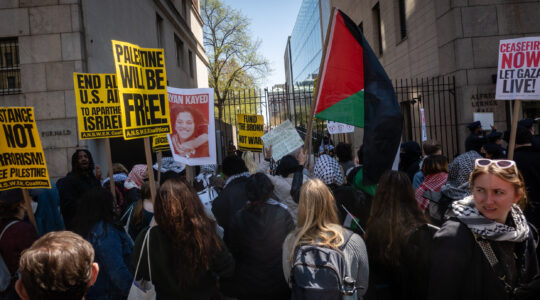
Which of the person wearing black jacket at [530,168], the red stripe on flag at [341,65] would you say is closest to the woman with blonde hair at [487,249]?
the red stripe on flag at [341,65]

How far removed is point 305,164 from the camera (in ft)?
17.5

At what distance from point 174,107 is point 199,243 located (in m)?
3.00

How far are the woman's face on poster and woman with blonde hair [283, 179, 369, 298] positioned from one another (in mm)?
2937

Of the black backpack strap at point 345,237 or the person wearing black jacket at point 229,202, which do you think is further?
the person wearing black jacket at point 229,202

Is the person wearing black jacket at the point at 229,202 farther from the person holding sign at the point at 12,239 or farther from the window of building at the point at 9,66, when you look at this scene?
the window of building at the point at 9,66

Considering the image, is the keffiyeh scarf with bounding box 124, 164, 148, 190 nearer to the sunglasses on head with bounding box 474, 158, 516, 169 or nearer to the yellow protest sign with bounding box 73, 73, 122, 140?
the yellow protest sign with bounding box 73, 73, 122, 140

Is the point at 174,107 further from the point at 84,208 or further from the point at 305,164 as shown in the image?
the point at 84,208

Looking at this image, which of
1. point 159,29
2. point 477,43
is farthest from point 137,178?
point 159,29

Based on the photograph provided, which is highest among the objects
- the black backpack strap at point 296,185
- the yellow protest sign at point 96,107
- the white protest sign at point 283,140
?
the yellow protest sign at point 96,107

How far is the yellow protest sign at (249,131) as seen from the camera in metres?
8.38

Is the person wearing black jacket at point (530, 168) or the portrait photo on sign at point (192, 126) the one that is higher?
the portrait photo on sign at point (192, 126)

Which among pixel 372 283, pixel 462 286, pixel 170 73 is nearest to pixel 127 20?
pixel 170 73

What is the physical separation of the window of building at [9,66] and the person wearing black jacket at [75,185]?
6.24 m

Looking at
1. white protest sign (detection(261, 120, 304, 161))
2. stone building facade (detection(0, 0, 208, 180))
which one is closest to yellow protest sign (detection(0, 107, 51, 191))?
white protest sign (detection(261, 120, 304, 161))
